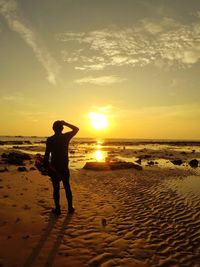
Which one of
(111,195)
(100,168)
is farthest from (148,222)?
(100,168)

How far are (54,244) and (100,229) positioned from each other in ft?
5.77

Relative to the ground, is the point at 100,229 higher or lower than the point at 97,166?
lower

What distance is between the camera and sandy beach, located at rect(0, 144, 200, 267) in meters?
6.27

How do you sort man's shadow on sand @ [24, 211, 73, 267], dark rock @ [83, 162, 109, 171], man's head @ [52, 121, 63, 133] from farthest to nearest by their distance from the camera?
1. dark rock @ [83, 162, 109, 171]
2. man's head @ [52, 121, 63, 133]
3. man's shadow on sand @ [24, 211, 73, 267]

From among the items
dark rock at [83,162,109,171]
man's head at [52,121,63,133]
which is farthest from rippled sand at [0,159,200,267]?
dark rock at [83,162,109,171]

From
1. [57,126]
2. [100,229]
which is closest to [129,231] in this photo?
[100,229]

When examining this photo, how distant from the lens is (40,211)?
9609 mm

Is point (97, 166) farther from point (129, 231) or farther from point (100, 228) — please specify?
→ point (129, 231)

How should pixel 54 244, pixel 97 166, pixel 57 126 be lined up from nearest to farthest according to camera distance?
pixel 54 244, pixel 57 126, pixel 97 166

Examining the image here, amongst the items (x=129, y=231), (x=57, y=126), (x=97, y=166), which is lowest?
(x=129, y=231)

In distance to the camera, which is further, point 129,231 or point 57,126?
point 57,126

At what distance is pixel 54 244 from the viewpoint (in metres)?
6.85

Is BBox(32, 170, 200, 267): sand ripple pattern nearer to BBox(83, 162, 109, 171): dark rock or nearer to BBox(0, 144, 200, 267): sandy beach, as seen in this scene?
BBox(0, 144, 200, 267): sandy beach

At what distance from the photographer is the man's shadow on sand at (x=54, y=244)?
5887mm
